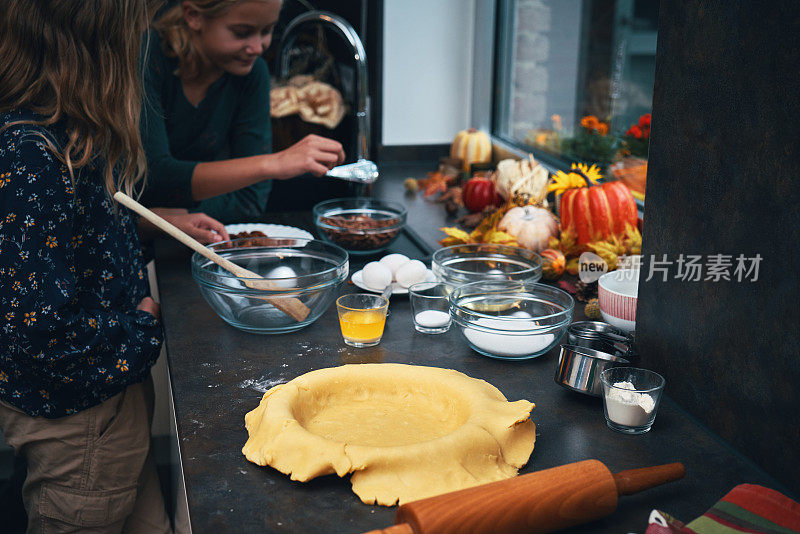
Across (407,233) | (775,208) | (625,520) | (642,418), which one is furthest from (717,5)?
(407,233)

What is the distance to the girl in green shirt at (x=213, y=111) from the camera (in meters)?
1.90

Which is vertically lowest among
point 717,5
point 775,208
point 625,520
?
point 625,520

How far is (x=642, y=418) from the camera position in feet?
3.35

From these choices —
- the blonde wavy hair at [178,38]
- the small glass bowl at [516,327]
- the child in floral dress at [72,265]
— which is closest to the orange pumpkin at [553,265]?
the small glass bowl at [516,327]

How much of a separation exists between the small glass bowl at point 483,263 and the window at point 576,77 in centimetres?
66

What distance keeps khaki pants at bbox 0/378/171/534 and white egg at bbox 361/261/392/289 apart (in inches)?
19.9

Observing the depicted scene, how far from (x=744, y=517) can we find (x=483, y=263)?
92cm

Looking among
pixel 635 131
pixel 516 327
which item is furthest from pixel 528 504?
pixel 635 131

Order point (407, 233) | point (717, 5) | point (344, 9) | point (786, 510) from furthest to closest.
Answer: point (344, 9) < point (407, 233) < point (717, 5) < point (786, 510)

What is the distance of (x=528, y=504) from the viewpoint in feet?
2.60

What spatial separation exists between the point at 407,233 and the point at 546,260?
54 centimetres

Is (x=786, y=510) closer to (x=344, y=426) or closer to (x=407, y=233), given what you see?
(x=344, y=426)

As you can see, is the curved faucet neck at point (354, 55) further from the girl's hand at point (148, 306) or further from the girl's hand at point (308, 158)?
the girl's hand at point (148, 306)

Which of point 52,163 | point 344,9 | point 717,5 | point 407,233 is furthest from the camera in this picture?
point 344,9
